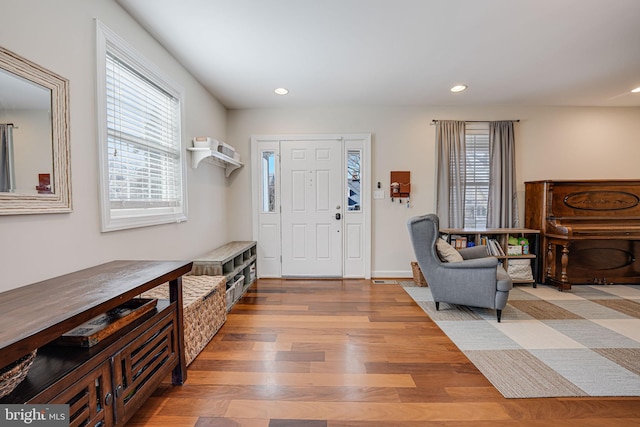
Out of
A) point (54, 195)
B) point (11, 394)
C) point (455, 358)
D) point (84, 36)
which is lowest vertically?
point (455, 358)

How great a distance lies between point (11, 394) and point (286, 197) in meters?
3.38

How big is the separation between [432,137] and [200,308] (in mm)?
3779

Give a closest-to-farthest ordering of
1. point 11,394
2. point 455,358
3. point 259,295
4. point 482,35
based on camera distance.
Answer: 1. point 11,394
2. point 455,358
3. point 482,35
4. point 259,295

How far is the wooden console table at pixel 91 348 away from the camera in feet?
3.03

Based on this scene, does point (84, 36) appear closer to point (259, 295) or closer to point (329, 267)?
point (259, 295)

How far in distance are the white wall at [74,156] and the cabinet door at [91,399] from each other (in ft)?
2.05

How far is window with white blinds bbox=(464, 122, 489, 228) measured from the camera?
4.09m

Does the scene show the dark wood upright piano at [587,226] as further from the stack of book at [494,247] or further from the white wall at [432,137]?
the stack of book at [494,247]

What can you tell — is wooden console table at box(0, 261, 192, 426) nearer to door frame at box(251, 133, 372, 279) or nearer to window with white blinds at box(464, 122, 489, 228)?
door frame at box(251, 133, 372, 279)

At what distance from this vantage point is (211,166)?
3.52 metres

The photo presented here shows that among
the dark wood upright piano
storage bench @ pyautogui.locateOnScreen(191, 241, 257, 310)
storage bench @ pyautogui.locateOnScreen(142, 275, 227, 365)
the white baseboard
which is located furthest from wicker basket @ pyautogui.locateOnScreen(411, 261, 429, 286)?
storage bench @ pyautogui.locateOnScreen(142, 275, 227, 365)

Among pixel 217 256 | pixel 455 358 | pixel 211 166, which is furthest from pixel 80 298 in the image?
pixel 211 166

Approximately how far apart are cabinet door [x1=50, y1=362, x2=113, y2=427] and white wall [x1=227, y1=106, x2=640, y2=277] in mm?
3248

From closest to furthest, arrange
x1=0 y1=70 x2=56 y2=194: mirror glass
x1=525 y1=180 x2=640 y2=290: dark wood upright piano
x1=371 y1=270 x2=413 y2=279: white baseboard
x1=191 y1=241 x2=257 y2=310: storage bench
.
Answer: x1=0 y1=70 x2=56 y2=194: mirror glass < x1=191 y1=241 x2=257 y2=310: storage bench < x1=525 y1=180 x2=640 y2=290: dark wood upright piano < x1=371 y1=270 x2=413 y2=279: white baseboard
